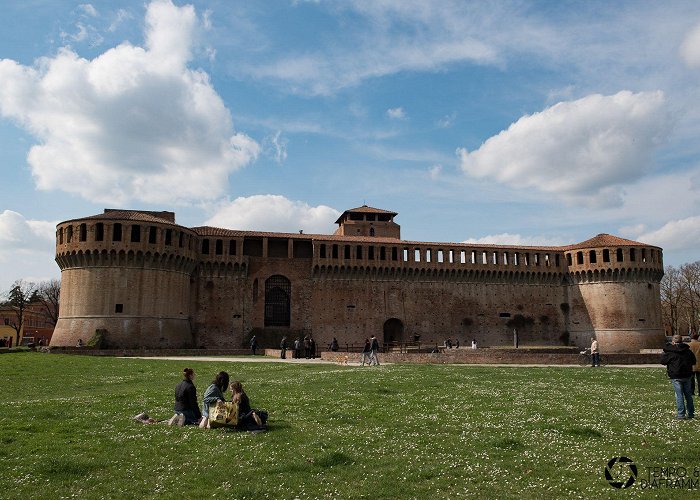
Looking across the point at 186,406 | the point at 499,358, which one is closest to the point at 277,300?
the point at 499,358

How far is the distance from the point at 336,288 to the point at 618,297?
23.8 meters

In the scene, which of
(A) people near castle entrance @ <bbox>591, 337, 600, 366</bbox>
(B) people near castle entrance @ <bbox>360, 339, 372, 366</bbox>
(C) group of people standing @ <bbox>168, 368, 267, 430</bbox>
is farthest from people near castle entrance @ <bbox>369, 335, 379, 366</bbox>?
(C) group of people standing @ <bbox>168, 368, 267, 430</bbox>

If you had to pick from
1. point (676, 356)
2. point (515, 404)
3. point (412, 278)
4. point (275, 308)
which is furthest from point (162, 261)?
point (676, 356)

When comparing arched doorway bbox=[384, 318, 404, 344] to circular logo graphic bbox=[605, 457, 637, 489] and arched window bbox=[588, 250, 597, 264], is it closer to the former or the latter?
arched window bbox=[588, 250, 597, 264]

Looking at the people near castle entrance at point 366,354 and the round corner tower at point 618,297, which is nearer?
the people near castle entrance at point 366,354

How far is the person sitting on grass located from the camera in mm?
9820

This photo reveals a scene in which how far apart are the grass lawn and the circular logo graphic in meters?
0.06

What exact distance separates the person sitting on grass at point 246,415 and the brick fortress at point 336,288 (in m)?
30.1

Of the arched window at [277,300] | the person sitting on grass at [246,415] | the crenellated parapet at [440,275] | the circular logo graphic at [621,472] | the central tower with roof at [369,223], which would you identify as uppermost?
the central tower with roof at [369,223]

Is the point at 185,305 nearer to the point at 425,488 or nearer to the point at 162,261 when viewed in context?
the point at 162,261

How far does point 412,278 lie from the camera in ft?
154

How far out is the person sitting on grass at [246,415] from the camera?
9.82 meters

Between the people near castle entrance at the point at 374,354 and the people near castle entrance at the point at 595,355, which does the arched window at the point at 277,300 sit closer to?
the people near castle entrance at the point at 374,354

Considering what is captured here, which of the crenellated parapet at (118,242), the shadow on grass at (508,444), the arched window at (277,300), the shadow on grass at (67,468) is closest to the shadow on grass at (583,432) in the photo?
the shadow on grass at (508,444)
